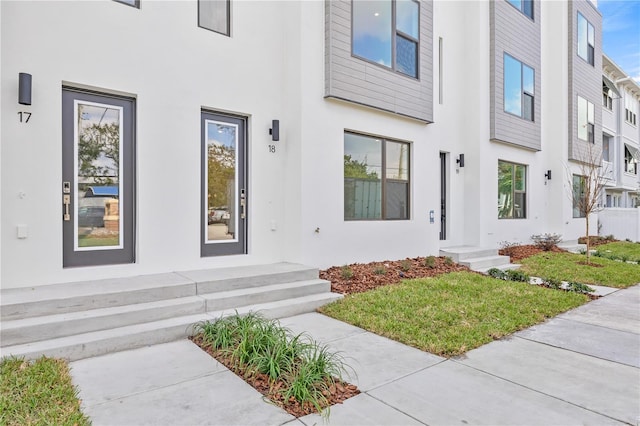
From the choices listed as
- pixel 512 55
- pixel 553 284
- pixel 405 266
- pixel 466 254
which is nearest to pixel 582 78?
pixel 512 55

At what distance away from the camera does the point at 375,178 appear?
25.9 feet

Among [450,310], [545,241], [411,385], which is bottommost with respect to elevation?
[411,385]

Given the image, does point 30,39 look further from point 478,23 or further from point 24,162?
point 478,23

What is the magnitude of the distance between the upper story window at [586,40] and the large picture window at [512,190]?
603cm

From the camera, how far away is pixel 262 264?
656 cm

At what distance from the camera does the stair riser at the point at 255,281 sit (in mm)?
5041

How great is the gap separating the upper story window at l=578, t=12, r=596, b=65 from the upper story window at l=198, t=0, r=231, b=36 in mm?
13697

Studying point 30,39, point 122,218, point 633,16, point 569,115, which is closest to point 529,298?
point 122,218

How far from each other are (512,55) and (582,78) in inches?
194

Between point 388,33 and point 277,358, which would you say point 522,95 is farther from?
point 277,358

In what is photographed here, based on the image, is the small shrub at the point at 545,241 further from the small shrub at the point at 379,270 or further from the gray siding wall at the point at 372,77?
the small shrub at the point at 379,270

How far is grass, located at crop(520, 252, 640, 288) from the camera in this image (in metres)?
7.72

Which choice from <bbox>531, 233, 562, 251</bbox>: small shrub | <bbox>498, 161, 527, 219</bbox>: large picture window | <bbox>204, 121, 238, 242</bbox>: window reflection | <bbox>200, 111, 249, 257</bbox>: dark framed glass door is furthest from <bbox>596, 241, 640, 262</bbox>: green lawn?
<bbox>204, 121, 238, 242</bbox>: window reflection

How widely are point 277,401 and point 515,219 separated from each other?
1079cm
